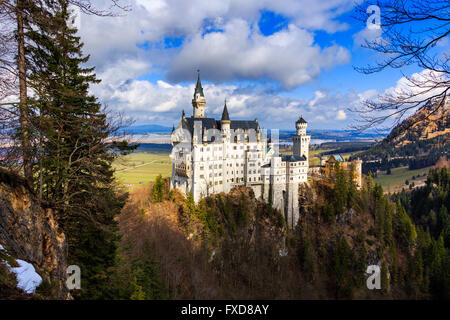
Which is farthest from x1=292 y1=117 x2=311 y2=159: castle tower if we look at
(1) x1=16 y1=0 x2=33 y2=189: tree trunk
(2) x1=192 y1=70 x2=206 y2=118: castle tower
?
(1) x1=16 y1=0 x2=33 y2=189: tree trunk

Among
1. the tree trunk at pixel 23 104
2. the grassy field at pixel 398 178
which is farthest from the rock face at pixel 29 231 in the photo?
the grassy field at pixel 398 178

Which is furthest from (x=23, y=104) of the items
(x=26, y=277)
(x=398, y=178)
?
(x=398, y=178)

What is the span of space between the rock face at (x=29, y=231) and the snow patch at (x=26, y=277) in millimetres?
454

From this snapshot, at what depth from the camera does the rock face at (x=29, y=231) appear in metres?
10.2

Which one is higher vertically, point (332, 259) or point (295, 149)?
point (295, 149)

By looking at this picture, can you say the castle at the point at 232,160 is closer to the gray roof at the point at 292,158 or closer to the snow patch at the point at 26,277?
the gray roof at the point at 292,158

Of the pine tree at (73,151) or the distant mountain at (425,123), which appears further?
the pine tree at (73,151)

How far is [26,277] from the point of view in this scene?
962cm

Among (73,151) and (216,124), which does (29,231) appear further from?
(216,124)

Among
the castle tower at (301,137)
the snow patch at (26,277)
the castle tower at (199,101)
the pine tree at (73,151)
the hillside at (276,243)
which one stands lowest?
the hillside at (276,243)

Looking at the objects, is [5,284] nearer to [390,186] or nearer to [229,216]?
[229,216]

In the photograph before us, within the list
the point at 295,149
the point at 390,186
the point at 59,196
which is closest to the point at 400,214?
the point at 295,149
